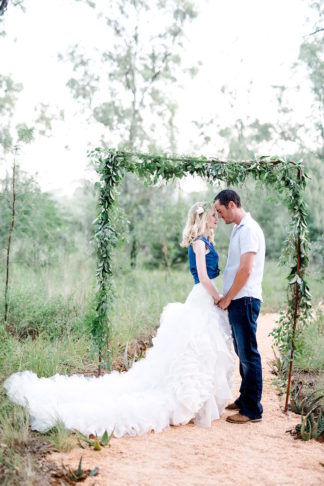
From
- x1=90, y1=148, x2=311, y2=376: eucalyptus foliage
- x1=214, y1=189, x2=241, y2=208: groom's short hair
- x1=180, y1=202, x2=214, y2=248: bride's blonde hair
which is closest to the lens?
x1=214, y1=189, x2=241, y2=208: groom's short hair

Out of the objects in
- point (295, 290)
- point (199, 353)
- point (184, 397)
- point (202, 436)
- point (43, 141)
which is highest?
point (43, 141)

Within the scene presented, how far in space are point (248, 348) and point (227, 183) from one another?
177 cm

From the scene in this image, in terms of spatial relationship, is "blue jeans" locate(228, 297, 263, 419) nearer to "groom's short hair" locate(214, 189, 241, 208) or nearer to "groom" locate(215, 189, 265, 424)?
"groom" locate(215, 189, 265, 424)

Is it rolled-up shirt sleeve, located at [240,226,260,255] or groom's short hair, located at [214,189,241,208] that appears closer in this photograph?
rolled-up shirt sleeve, located at [240,226,260,255]

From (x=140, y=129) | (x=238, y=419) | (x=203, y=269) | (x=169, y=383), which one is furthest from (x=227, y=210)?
(x=140, y=129)

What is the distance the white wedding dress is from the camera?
4344mm

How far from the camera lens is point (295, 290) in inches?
205

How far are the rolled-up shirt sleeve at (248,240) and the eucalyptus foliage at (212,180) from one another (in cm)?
62

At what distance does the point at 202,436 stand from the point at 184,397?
0.38 metres

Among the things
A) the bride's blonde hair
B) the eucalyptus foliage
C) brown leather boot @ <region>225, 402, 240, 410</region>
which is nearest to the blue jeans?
brown leather boot @ <region>225, 402, 240, 410</region>

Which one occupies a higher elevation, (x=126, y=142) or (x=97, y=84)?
(x=97, y=84)

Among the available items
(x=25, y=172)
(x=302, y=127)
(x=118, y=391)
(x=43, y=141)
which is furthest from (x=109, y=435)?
(x=302, y=127)

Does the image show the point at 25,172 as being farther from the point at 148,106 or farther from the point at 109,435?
the point at 109,435

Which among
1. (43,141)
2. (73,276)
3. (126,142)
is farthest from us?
(126,142)
